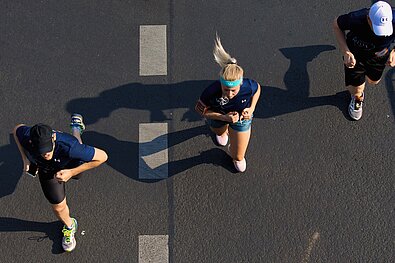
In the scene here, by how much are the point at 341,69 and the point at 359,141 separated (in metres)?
1.05

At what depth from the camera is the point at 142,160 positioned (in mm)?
6082

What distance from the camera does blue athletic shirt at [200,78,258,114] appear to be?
4.88 m

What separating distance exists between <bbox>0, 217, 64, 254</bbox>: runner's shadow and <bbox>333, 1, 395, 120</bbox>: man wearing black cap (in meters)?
3.79

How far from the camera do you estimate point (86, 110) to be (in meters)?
6.38

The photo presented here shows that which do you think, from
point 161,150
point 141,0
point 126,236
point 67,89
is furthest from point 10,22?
point 126,236

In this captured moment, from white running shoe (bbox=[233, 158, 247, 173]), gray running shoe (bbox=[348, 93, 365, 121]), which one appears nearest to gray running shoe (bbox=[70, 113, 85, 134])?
white running shoe (bbox=[233, 158, 247, 173])

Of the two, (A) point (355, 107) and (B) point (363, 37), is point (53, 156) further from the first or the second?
(A) point (355, 107)

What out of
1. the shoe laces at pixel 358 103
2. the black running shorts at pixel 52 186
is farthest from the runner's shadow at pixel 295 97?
the black running shorts at pixel 52 186

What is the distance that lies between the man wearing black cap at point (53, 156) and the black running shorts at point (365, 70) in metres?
3.02

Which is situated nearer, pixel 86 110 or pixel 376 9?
pixel 376 9

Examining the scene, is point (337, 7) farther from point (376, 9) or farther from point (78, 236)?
point (78, 236)

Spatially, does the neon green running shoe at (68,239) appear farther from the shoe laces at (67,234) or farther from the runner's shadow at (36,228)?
the runner's shadow at (36,228)

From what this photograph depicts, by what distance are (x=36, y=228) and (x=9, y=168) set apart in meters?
0.84

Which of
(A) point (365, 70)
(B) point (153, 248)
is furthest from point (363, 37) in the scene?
(B) point (153, 248)
